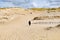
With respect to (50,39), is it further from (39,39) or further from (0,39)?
(0,39)

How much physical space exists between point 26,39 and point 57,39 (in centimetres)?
145

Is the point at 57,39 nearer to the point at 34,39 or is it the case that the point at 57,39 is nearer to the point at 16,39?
the point at 34,39

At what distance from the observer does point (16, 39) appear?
7.93 metres

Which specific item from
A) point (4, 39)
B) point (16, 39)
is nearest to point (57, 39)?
point (16, 39)

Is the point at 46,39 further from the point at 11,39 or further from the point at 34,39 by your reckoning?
the point at 11,39

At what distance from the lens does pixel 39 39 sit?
7629mm

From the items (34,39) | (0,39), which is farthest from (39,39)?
(0,39)

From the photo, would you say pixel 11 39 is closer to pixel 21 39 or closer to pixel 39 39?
pixel 21 39

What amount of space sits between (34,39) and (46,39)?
1.86 feet

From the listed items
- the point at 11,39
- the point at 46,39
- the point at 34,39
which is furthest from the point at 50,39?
the point at 11,39

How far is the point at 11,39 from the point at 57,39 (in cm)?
219

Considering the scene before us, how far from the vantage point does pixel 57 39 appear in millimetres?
7621

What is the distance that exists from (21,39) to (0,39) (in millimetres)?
1053

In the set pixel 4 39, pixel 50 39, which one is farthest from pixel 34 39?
pixel 4 39
